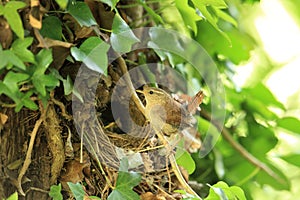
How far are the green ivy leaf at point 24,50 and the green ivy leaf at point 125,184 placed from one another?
9.0 inches

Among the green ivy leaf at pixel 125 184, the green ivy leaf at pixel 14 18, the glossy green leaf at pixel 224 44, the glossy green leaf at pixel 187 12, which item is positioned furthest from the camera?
the glossy green leaf at pixel 224 44

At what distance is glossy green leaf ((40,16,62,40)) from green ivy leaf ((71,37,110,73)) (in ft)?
0.10

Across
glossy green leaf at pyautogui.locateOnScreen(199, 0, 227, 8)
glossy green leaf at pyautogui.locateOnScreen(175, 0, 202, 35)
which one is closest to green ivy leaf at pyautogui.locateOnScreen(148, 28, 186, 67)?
glossy green leaf at pyautogui.locateOnScreen(175, 0, 202, 35)

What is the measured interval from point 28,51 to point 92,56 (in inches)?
4.1

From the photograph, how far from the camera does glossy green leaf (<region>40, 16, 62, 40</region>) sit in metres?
0.76

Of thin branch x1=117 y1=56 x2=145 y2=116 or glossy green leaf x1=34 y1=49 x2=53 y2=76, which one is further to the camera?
thin branch x1=117 y1=56 x2=145 y2=116

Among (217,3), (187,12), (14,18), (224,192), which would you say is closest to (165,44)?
(187,12)

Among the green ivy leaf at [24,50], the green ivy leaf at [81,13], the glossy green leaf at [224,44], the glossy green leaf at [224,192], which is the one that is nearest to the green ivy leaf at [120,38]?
the green ivy leaf at [81,13]

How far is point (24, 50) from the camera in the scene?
2.26 ft

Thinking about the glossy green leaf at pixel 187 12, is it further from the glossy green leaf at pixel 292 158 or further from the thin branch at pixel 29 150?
the glossy green leaf at pixel 292 158

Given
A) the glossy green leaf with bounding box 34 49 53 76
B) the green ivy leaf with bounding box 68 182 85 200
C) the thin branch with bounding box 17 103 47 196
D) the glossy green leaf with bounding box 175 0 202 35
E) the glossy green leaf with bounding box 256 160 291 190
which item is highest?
the glossy green leaf with bounding box 34 49 53 76

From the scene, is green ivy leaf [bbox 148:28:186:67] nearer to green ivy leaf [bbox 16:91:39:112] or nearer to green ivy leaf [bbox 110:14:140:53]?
green ivy leaf [bbox 110:14:140:53]

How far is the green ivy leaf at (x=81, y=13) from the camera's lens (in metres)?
0.77

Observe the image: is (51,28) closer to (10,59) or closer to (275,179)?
(10,59)
